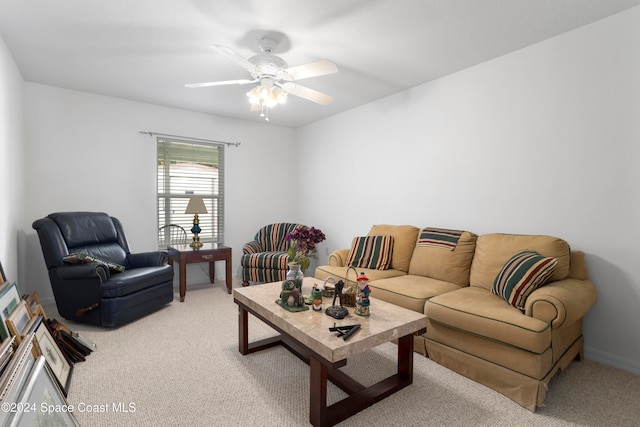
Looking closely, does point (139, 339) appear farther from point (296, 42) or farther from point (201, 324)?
point (296, 42)

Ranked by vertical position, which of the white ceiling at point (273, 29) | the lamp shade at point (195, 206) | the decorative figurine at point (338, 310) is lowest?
the decorative figurine at point (338, 310)

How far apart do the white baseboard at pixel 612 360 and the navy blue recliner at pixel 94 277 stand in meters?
3.84

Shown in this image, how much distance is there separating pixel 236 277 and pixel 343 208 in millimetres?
1985

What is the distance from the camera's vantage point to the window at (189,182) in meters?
4.33

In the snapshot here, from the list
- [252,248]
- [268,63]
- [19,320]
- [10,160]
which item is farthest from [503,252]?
[10,160]

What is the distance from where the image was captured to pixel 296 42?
2535 mm

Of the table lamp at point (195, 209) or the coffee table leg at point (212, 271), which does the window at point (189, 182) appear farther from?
the coffee table leg at point (212, 271)

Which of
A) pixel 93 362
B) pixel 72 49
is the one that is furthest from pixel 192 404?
pixel 72 49

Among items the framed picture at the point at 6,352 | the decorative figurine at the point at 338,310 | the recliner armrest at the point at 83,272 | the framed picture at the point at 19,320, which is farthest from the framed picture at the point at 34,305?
the decorative figurine at the point at 338,310

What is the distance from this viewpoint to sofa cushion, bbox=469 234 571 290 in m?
2.32

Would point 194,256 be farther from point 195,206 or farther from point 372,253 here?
point 372,253

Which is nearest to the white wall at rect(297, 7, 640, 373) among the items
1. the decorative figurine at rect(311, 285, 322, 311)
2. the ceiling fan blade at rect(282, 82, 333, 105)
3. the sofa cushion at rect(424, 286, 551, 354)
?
the sofa cushion at rect(424, 286, 551, 354)

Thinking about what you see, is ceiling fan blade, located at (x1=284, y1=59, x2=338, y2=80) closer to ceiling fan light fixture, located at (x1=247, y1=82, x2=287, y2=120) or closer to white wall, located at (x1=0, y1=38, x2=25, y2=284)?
ceiling fan light fixture, located at (x1=247, y1=82, x2=287, y2=120)

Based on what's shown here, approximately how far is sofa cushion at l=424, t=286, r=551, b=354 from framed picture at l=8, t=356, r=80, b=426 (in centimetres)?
214
